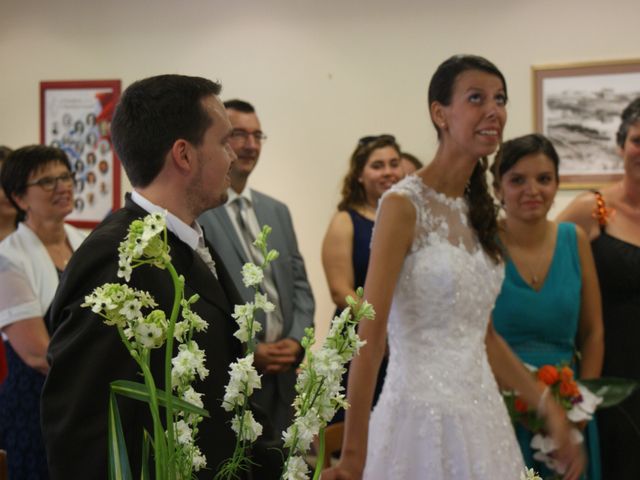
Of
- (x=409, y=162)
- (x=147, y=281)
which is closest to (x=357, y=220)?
(x=409, y=162)

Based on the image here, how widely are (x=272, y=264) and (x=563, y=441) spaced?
1442 millimetres

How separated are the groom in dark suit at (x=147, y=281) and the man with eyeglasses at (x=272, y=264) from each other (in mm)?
1580

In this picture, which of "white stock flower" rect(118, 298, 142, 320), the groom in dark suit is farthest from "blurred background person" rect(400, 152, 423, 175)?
"white stock flower" rect(118, 298, 142, 320)

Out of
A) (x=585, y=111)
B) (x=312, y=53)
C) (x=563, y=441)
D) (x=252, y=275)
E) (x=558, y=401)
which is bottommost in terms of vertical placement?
(x=563, y=441)

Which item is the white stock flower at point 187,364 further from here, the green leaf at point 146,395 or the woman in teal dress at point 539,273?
the woman in teal dress at point 539,273

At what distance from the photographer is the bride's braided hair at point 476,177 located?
229 cm

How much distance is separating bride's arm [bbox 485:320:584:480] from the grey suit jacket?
3.27ft

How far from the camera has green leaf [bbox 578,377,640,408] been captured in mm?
2752

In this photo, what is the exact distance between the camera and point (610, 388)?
2795 mm

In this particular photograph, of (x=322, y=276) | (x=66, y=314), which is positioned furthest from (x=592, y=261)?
(x=322, y=276)

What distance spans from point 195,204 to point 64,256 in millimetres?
1810

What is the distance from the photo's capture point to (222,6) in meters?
5.75

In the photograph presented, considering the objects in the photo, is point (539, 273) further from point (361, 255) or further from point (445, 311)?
point (361, 255)

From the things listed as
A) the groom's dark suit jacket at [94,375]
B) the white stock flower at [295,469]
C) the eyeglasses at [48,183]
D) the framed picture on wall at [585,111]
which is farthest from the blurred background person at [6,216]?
the white stock flower at [295,469]
